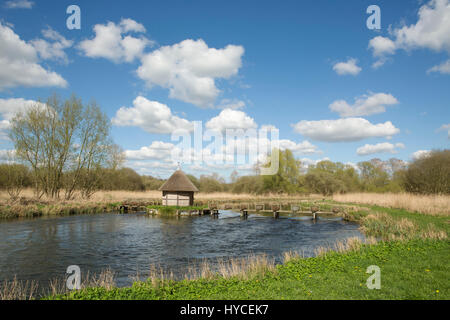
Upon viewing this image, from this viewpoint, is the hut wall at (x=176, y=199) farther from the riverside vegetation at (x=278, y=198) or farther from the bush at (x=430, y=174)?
the bush at (x=430, y=174)

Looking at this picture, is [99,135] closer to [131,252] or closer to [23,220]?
[23,220]

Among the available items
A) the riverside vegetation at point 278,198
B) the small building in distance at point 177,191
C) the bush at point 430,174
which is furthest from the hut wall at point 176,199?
the bush at point 430,174

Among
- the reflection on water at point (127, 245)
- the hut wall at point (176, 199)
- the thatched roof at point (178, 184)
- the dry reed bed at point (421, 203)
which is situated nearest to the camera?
the reflection on water at point (127, 245)

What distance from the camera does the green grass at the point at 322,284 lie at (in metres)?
5.38

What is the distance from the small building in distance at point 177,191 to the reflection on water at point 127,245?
7533 mm

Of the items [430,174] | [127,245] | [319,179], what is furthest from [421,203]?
[319,179]

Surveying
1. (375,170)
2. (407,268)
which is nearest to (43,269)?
(407,268)

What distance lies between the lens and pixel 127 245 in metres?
13.4

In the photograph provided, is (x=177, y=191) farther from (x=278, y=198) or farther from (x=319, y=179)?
(x=319, y=179)

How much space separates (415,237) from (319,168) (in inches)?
2118

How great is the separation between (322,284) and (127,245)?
10.4m

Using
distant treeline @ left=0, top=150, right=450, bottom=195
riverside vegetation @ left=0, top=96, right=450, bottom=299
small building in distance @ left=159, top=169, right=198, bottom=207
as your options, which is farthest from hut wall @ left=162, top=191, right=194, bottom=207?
distant treeline @ left=0, top=150, right=450, bottom=195

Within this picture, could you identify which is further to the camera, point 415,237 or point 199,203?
point 199,203

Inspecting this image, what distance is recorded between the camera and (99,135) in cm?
3297
